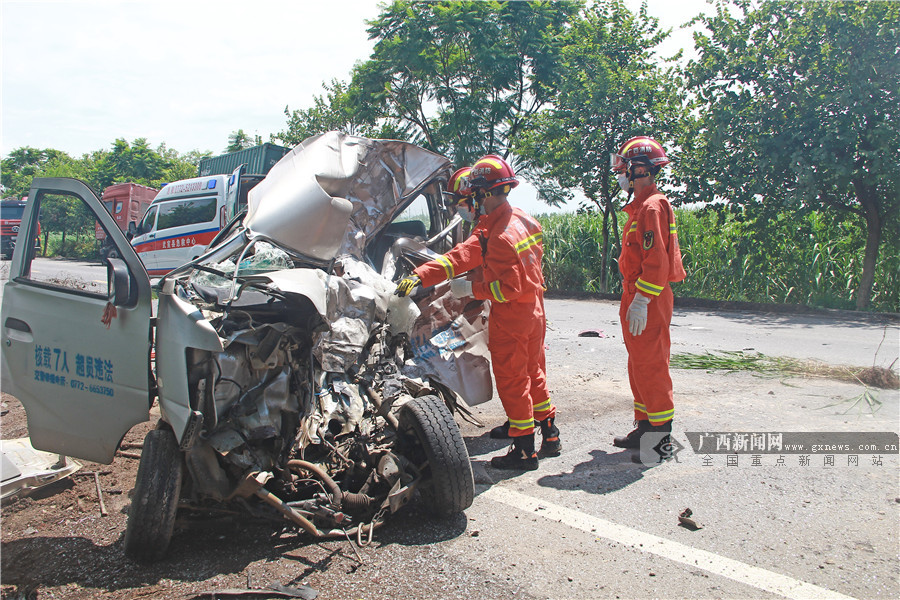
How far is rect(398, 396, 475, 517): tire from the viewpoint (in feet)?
10.2

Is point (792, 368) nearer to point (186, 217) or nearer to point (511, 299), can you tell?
point (511, 299)

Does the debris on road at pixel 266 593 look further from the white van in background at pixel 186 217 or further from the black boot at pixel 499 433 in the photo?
the white van in background at pixel 186 217

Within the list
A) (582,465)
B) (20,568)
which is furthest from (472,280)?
(20,568)

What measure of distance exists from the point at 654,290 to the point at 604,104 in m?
12.2

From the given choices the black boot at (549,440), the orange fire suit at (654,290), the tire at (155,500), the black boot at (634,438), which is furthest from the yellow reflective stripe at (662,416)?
the tire at (155,500)

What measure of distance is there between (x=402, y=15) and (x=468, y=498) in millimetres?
17691

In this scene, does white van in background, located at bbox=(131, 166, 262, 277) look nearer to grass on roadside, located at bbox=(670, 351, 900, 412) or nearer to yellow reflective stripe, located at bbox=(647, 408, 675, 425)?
grass on roadside, located at bbox=(670, 351, 900, 412)

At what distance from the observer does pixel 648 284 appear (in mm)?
3998

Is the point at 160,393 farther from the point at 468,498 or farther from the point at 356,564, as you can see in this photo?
the point at 468,498

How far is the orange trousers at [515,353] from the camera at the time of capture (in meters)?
4.03

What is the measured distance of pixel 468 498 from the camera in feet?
10.3

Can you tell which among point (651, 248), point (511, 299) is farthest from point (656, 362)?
point (511, 299)

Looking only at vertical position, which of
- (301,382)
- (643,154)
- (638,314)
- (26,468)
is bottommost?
(26,468)

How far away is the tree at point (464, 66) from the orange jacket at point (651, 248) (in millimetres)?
15026
